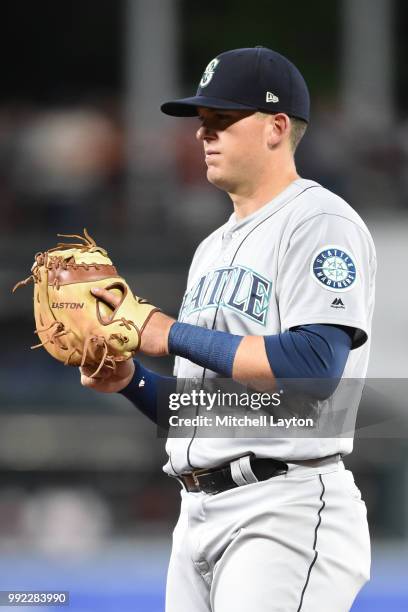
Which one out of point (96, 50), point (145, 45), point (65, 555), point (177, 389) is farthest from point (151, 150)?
point (177, 389)

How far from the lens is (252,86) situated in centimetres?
196

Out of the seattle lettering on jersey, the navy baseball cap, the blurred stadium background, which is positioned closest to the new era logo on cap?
the navy baseball cap

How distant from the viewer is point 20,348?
5980 millimetres

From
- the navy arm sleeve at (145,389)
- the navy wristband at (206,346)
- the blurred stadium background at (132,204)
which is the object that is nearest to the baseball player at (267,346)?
the navy wristband at (206,346)

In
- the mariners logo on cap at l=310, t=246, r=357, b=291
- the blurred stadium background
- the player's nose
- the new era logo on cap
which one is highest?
the new era logo on cap

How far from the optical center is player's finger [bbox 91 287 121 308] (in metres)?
1.86

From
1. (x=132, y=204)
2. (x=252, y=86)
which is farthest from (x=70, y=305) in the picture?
(x=132, y=204)

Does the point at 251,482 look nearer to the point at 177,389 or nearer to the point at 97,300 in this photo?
the point at 177,389

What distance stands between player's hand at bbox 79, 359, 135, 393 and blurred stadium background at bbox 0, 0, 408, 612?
1.60m

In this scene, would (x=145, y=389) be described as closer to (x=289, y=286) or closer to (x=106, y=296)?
(x=106, y=296)

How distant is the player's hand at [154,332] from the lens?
1808mm

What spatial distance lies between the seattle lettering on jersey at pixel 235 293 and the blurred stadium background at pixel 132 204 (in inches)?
71.6

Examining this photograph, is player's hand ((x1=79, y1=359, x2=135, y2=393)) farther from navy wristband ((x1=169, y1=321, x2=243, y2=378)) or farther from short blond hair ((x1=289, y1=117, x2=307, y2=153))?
short blond hair ((x1=289, y1=117, x2=307, y2=153))

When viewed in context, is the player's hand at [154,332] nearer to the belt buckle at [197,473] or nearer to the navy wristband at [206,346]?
the navy wristband at [206,346]
